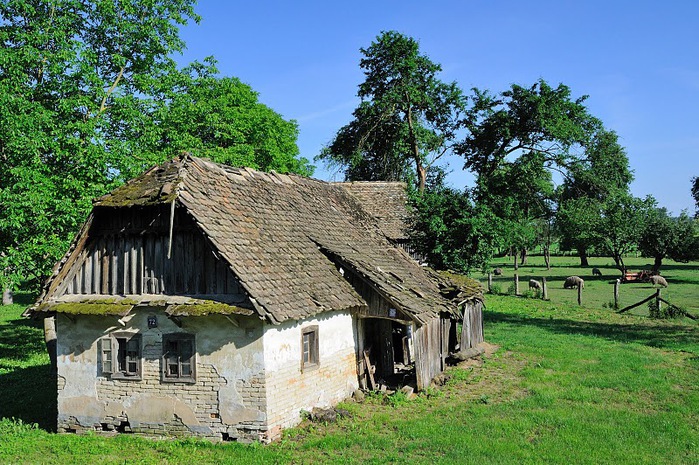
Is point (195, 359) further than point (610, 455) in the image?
Yes

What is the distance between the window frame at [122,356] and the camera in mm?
12625

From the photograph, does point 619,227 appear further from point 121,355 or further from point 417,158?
point 121,355

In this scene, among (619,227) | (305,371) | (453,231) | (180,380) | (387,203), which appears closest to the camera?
(180,380)

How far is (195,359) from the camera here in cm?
1213

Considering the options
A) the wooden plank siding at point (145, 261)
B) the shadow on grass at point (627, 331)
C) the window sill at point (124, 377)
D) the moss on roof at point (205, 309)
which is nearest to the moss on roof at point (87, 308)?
the wooden plank siding at point (145, 261)

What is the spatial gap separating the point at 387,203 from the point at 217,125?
8.31 m

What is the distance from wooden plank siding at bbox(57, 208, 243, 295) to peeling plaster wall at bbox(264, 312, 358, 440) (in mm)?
1575

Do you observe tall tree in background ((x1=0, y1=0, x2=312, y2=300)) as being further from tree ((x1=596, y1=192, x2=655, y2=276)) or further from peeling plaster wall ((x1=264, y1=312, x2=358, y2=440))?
tree ((x1=596, y1=192, x2=655, y2=276))

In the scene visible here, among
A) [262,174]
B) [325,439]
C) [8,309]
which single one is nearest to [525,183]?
[262,174]

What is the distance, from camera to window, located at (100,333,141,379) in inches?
498

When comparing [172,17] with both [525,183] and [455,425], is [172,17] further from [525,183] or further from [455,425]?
[525,183]

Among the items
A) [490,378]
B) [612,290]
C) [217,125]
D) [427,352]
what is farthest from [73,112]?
[612,290]

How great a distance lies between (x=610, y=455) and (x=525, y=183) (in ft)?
80.6

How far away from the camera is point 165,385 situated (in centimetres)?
1231
